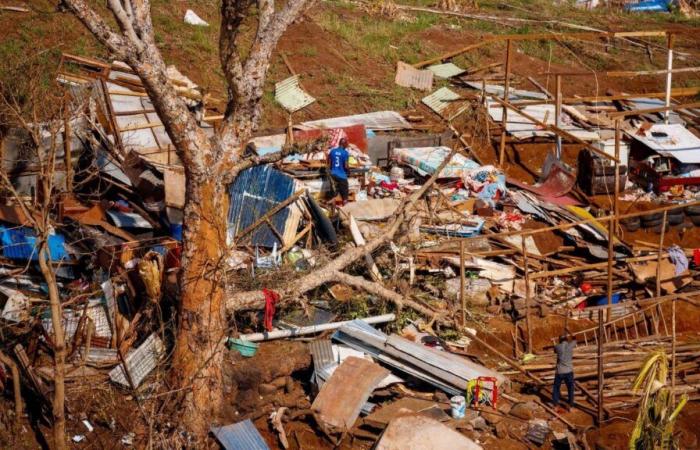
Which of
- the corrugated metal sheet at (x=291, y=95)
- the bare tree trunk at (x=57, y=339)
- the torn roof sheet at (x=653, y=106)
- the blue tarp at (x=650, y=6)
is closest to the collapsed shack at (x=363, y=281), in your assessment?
the bare tree trunk at (x=57, y=339)

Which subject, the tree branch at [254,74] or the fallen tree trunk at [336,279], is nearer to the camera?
the tree branch at [254,74]

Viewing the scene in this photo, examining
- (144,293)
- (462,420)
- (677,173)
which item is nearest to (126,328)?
(144,293)

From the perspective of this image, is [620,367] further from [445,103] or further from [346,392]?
[445,103]

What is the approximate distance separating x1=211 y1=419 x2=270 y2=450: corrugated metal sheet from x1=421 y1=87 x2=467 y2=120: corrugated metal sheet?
40.7 feet

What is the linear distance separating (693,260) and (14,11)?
1620 centimetres

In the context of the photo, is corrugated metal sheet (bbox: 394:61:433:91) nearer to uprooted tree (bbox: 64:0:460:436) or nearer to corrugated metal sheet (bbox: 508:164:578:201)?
corrugated metal sheet (bbox: 508:164:578:201)

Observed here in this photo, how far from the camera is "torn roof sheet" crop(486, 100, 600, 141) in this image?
66.7 feet

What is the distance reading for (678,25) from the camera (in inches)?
1260

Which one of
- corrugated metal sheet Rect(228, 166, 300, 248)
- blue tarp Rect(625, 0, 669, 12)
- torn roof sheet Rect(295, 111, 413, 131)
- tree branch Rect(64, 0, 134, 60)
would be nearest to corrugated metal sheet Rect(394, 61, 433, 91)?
torn roof sheet Rect(295, 111, 413, 131)

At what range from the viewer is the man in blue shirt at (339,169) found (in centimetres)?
1594

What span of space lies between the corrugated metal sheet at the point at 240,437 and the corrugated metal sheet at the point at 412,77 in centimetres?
1406

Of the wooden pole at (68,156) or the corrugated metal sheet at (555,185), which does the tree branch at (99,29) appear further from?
the corrugated metal sheet at (555,185)

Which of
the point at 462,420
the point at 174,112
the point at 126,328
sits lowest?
the point at 462,420

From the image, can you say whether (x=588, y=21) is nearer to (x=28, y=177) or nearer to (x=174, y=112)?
(x=28, y=177)
